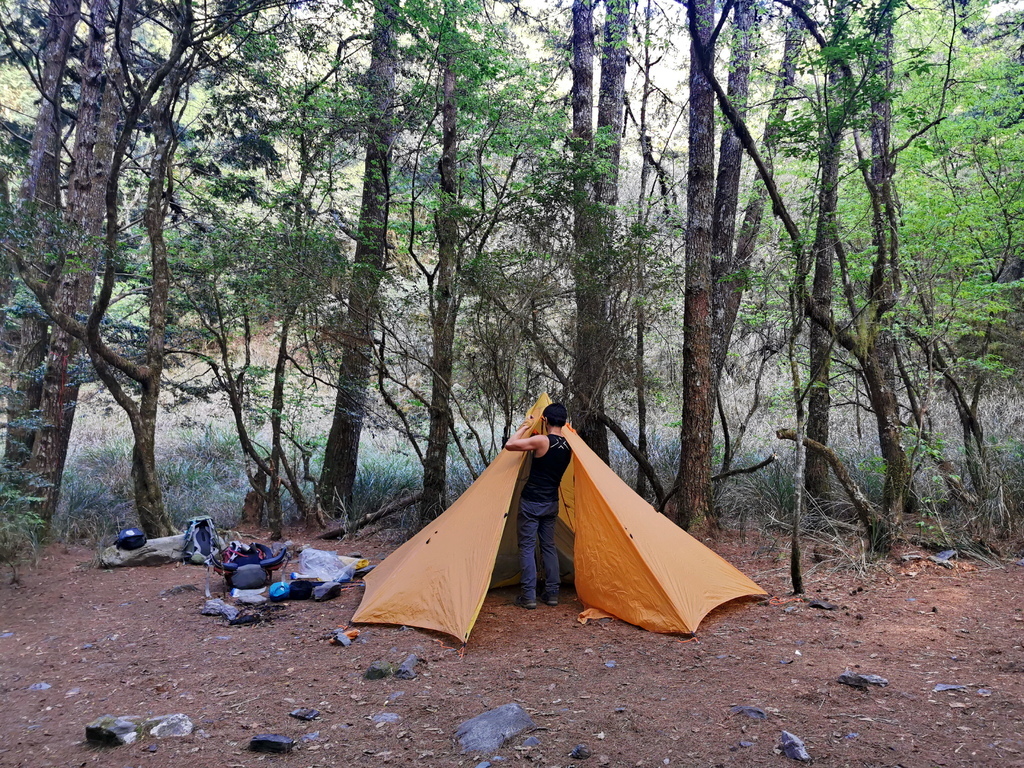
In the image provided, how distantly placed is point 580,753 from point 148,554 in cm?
593

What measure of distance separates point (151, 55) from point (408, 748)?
32.9 feet

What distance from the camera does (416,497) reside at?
26.7 ft

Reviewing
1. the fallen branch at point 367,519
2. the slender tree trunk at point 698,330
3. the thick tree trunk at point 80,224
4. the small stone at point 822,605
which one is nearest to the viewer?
the small stone at point 822,605

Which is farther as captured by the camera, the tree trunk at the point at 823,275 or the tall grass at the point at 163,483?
the tall grass at the point at 163,483

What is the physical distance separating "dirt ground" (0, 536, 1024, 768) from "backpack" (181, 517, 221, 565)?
50.8 inches

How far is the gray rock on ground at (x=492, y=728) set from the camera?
2994mm

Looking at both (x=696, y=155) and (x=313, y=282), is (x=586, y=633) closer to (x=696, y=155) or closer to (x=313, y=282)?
(x=313, y=282)

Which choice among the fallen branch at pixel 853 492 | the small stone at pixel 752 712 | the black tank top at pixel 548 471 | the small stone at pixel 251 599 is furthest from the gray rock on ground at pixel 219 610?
the fallen branch at pixel 853 492

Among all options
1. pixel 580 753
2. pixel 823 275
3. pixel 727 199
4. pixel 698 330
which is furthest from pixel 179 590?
pixel 727 199

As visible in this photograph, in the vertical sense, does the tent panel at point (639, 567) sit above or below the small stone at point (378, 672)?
above

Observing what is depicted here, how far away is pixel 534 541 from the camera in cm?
520

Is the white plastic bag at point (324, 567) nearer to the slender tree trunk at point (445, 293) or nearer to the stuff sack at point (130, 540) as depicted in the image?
the slender tree trunk at point (445, 293)

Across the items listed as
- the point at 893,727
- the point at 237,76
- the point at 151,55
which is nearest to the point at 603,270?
the point at 893,727

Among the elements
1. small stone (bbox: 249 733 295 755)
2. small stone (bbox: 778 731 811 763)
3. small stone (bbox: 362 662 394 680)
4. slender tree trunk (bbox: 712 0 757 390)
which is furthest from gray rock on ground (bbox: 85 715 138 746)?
slender tree trunk (bbox: 712 0 757 390)
